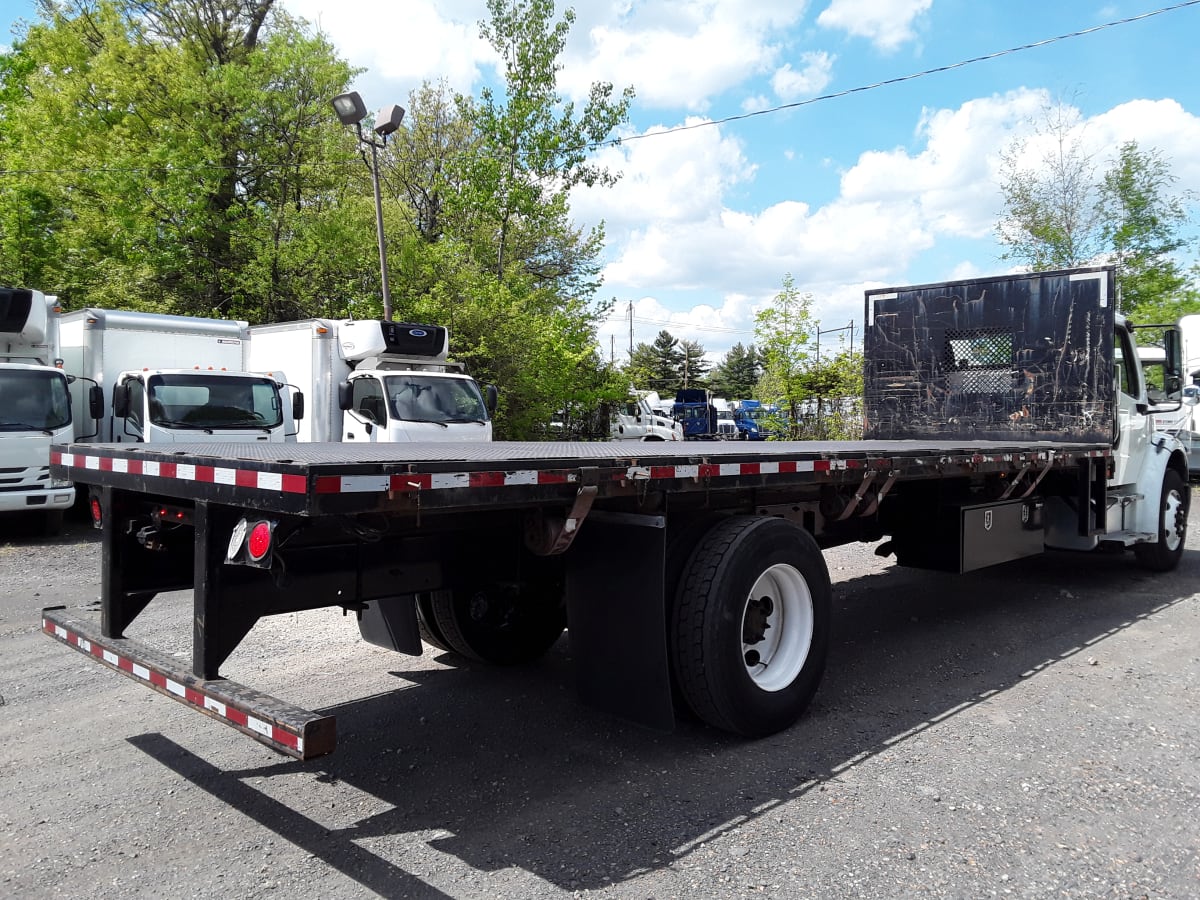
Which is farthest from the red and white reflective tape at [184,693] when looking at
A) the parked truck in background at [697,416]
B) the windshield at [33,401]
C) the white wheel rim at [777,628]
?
the parked truck in background at [697,416]

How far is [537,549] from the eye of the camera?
3941mm

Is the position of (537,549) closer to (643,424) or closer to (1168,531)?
(1168,531)

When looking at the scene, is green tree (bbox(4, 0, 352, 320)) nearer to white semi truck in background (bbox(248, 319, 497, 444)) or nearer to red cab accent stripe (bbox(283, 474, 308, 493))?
white semi truck in background (bbox(248, 319, 497, 444))

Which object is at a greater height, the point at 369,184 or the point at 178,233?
the point at 369,184

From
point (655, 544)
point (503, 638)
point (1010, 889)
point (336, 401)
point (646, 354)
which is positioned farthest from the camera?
point (646, 354)

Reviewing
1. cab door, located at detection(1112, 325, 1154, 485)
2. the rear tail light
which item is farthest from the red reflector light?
cab door, located at detection(1112, 325, 1154, 485)

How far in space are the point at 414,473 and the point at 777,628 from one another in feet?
8.09

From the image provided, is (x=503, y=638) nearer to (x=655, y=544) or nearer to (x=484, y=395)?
(x=655, y=544)

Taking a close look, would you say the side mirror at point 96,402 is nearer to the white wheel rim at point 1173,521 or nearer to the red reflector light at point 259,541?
the red reflector light at point 259,541

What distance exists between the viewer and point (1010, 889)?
119 inches

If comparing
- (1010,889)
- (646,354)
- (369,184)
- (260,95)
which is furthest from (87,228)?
(646,354)

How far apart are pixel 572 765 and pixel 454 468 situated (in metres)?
1.78

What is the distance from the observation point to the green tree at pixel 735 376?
266 feet

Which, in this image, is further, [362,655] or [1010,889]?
[362,655]
